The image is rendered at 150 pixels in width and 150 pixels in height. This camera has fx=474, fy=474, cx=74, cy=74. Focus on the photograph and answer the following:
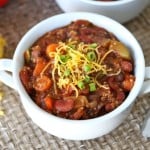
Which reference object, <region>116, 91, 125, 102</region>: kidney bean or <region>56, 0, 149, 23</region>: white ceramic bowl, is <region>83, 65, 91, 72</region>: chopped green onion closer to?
<region>116, 91, 125, 102</region>: kidney bean

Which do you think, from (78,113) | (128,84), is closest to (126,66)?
(128,84)

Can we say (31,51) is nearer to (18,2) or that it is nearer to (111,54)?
(111,54)

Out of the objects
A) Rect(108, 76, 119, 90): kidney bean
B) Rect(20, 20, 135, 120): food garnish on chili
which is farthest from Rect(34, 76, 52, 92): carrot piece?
Rect(108, 76, 119, 90): kidney bean

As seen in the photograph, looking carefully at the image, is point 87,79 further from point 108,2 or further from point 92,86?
point 108,2

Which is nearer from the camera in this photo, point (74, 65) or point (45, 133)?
point (74, 65)

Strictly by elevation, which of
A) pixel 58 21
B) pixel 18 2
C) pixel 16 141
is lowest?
pixel 16 141

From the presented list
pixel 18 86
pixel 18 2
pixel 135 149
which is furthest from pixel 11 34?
pixel 135 149

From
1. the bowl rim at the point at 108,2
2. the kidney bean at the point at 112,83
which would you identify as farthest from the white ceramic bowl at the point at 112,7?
the kidney bean at the point at 112,83
